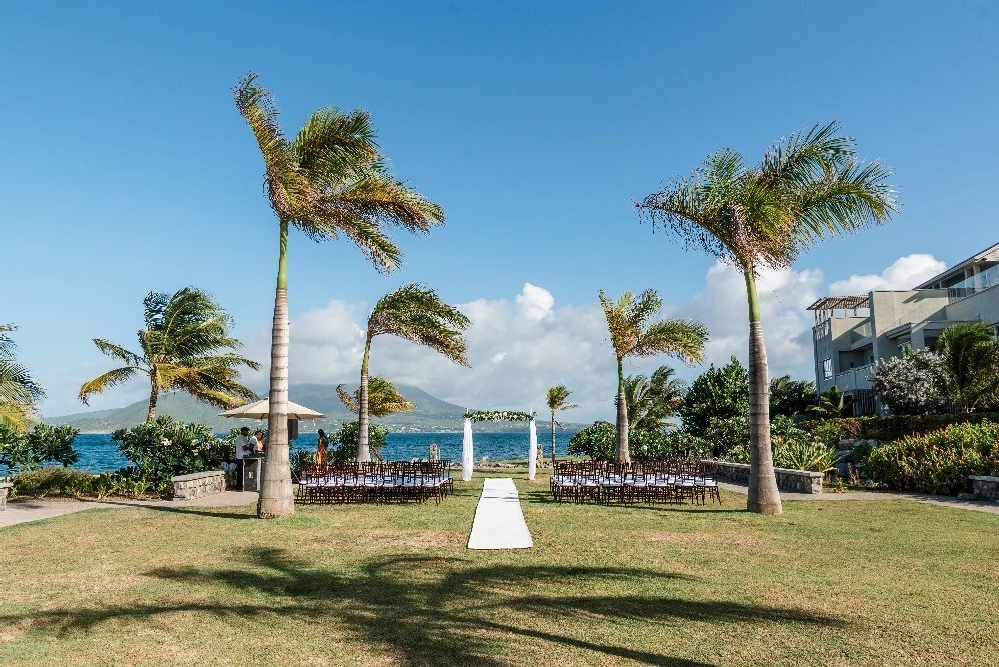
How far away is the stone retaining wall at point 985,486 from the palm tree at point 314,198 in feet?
45.4

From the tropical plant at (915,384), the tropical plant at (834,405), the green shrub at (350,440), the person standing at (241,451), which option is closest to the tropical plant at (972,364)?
the tropical plant at (915,384)

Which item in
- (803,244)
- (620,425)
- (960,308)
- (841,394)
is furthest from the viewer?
(841,394)

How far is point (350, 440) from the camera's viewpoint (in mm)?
29594

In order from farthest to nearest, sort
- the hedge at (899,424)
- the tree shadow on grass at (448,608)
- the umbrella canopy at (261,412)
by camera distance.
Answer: the hedge at (899,424) < the umbrella canopy at (261,412) < the tree shadow on grass at (448,608)

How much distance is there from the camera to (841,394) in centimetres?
3962

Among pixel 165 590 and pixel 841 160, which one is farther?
pixel 841 160

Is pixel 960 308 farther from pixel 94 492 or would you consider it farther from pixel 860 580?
pixel 94 492

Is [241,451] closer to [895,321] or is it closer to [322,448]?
[322,448]

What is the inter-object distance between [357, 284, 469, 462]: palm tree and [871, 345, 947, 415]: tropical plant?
65.4 ft

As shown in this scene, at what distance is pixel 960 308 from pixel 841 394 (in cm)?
736

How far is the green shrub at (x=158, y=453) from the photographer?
61.1 feet

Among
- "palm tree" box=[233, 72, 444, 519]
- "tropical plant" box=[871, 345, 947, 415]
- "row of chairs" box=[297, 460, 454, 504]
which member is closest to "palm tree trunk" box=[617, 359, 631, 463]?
"row of chairs" box=[297, 460, 454, 504]

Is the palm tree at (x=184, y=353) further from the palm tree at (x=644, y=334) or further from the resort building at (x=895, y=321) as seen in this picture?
the resort building at (x=895, y=321)

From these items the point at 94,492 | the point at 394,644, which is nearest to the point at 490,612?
the point at 394,644
